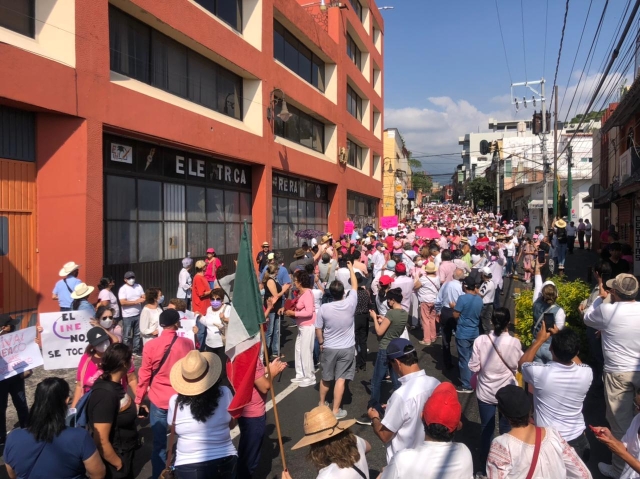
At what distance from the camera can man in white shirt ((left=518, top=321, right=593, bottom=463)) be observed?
385cm

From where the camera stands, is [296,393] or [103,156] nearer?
[296,393]

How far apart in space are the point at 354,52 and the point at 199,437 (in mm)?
28962

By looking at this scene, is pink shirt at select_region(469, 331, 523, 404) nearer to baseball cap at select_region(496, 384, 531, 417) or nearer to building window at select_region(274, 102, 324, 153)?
baseball cap at select_region(496, 384, 531, 417)

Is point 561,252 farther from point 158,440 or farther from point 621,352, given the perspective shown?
point 158,440

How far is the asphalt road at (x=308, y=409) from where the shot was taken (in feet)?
16.4

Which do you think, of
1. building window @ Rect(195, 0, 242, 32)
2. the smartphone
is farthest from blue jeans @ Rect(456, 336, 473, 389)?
building window @ Rect(195, 0, 242, 32)

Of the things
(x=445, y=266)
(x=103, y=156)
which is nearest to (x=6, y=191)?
(x=103, y=156)

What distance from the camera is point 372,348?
9.71 m

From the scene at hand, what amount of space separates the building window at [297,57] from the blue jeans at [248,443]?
671 inches

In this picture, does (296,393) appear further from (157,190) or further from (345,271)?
(157,190)

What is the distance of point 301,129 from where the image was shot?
71.4ft

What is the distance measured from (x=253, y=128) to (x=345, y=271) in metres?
9.20

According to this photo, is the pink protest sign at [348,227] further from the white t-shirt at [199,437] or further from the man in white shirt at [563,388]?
the white t-shirt at [199,437]

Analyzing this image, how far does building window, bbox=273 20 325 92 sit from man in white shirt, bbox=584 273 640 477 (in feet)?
55.4
